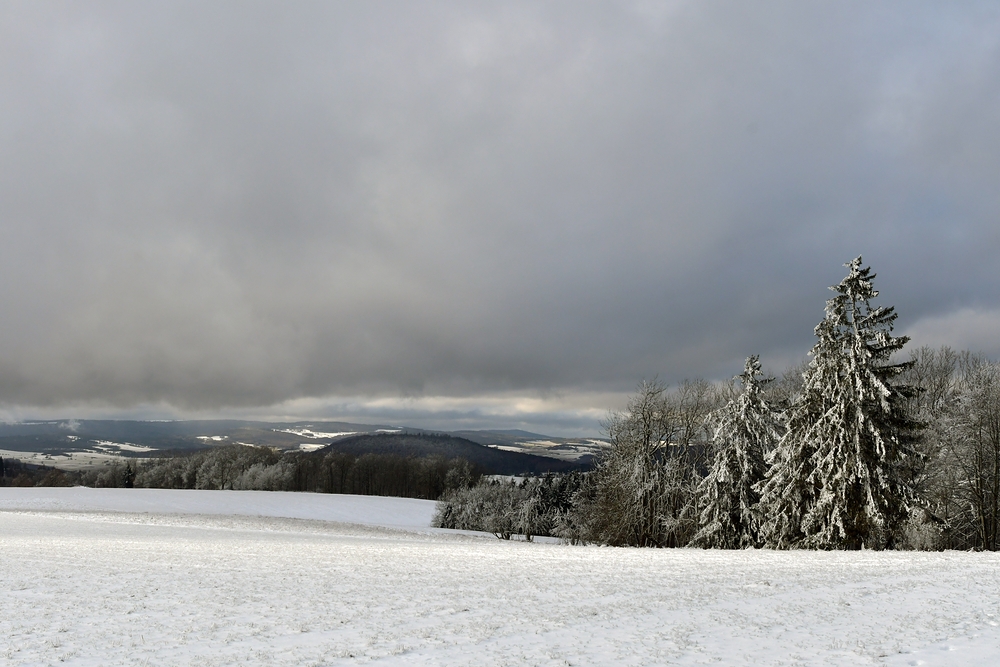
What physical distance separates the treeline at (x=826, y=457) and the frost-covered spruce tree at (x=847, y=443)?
0.06 meters

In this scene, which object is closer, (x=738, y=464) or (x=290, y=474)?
(x=738, y=464)

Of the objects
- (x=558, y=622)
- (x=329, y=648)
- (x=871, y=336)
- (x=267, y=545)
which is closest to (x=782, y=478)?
(x=871, y=336)

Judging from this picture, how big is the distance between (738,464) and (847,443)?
309 inches

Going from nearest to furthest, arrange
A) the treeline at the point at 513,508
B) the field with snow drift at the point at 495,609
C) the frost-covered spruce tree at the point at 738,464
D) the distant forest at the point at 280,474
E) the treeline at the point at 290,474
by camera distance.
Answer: the field with snow drift at the point at 495,609 < the frost-covered spruce tree at the point at 738,464 < the treeline at the point at 513,508 < the treeline at the point at 290,474 < the distant forest at the point at 280,474

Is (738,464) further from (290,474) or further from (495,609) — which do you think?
(290,474)

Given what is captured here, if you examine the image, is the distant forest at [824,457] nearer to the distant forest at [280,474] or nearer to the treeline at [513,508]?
the treeline at [513,508]

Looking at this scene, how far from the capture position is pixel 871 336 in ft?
92.8

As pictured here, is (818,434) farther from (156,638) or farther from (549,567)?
(156,638)

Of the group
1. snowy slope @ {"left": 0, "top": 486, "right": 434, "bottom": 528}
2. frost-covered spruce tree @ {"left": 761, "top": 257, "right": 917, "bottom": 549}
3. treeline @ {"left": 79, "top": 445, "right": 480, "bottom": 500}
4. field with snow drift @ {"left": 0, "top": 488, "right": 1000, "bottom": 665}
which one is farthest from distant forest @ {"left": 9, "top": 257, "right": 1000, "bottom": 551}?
treeline @ {"left": 79, "top": 445, "right": 480, "bottom": 500}

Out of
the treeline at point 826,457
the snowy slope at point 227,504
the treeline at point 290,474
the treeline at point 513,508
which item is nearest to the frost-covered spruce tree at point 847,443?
the treeline at point 826,457

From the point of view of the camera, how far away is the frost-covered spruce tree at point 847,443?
27.0 metres

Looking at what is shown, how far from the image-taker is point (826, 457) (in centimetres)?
2750

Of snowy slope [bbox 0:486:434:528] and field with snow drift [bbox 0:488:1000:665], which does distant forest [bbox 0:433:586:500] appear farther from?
field with snow drift [bbox 0:488:1000:665]

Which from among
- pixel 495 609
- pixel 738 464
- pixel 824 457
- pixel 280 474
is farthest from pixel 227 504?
pixel 495 609
